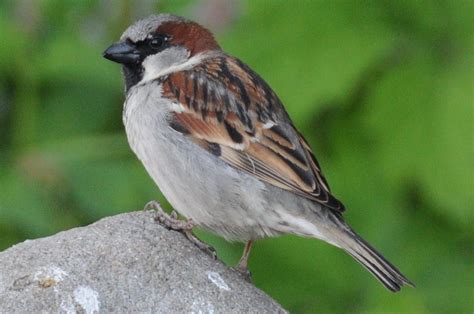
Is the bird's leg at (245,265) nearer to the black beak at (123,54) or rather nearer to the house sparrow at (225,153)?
the house sparrow at (225,153)

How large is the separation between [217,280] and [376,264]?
549 millimetres

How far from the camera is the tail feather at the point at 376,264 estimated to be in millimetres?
4621

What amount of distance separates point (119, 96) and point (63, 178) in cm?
41

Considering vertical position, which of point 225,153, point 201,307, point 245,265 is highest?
point 225,153

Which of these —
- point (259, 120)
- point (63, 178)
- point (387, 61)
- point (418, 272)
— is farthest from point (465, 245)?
point (63, 178)

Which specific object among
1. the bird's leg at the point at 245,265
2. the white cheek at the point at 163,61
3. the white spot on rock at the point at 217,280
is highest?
the white cheek at the point at 163,61

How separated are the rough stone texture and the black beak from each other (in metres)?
0.78

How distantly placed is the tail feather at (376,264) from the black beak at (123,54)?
3.36 ft

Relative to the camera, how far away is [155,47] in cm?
519

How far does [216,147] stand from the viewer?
4844 millimetres

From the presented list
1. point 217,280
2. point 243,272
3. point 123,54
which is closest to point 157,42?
point 123,54

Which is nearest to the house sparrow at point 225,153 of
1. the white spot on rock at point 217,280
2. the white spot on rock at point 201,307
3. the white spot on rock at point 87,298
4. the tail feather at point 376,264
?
the tail feather at point 376,264

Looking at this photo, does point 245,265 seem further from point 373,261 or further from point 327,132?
point 327,132

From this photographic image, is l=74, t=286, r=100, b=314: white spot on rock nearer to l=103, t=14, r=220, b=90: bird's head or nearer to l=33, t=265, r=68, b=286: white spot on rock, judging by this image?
l=33, t=265, r=68, b=286: white spot on rock
